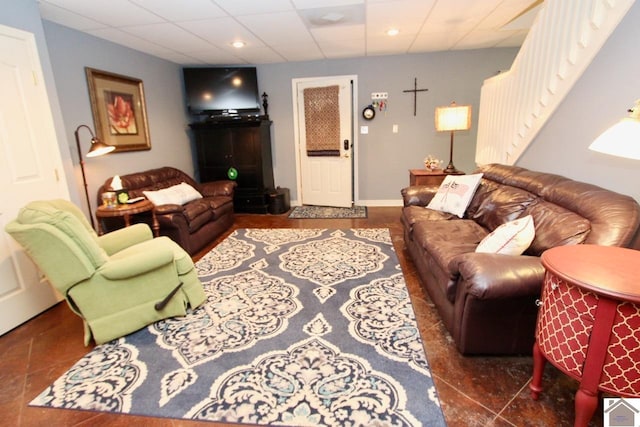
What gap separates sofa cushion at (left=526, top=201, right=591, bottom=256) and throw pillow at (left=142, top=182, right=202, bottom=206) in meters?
3.53

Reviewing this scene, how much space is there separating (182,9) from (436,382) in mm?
3454

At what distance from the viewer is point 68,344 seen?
218 cm

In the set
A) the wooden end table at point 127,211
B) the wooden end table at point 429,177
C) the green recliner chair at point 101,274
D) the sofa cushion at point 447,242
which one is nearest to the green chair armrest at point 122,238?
the green recliner chair at point 101,274

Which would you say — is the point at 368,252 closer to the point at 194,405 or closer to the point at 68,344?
the point at 194,405

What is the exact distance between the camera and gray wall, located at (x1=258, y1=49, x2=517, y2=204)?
5023 millimetres

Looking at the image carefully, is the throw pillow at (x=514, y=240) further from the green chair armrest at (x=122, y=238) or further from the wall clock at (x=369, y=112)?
the wall clock at (x=369, y=112)

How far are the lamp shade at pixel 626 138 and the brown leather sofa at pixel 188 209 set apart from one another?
3501 millimetres

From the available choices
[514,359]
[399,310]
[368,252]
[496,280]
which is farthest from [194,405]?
[368,252]

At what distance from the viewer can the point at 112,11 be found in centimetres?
287

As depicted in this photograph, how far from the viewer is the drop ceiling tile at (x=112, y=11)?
2682 millimetres

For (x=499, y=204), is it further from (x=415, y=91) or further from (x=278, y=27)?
(x=415, y=91)

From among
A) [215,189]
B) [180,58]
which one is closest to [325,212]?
[215,189]

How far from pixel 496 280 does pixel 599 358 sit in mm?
479

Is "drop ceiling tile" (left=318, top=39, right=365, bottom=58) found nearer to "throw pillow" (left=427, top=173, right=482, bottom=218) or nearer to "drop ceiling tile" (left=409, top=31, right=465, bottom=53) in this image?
"drop ceiling tile" (left=409, top=31, right=465, bottom=53)
